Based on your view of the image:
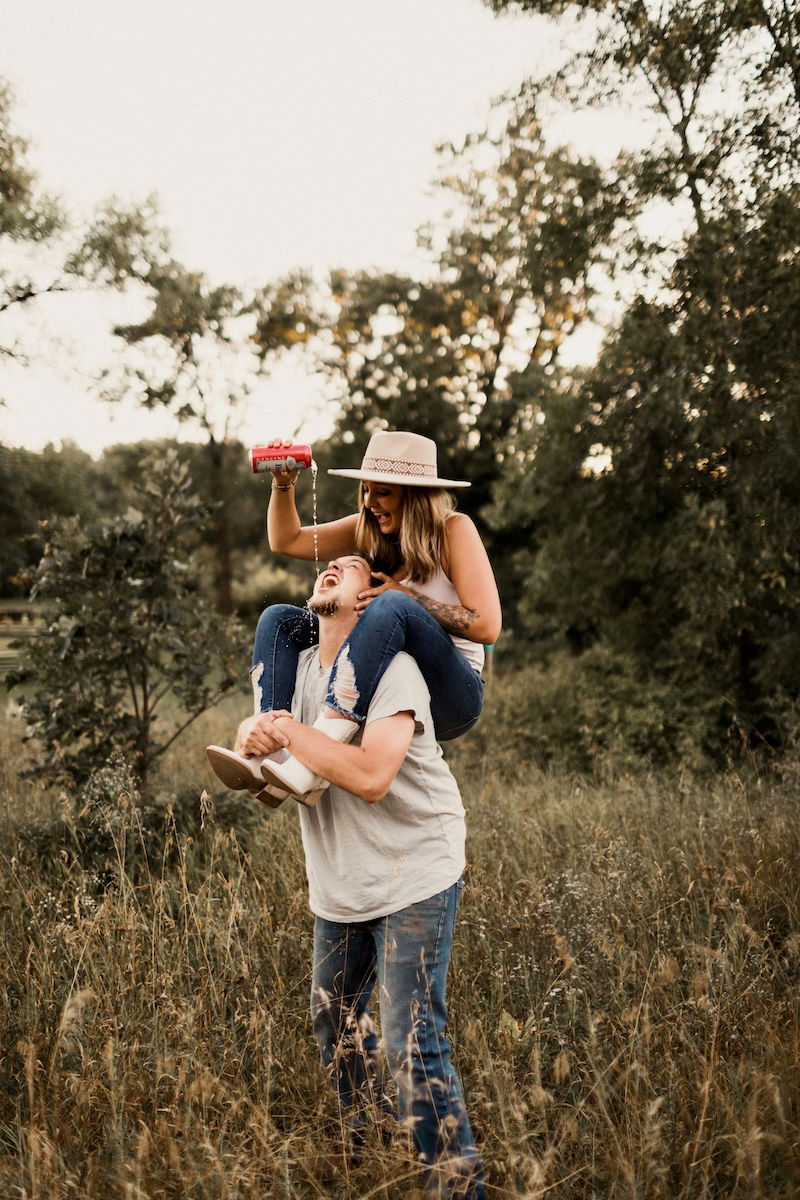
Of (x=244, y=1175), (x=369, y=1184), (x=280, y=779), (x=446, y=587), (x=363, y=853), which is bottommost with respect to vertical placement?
(x=369, y=1184)

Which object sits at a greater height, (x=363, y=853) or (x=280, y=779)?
(x=280, y=779)

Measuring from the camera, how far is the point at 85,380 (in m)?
15.3

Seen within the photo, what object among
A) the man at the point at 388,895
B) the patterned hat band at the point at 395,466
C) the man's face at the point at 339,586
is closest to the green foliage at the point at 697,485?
the patterned hat band at the point at 395,466

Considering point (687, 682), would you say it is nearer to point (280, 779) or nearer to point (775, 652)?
point (775, 652)

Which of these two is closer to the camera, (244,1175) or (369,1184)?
(244,1175)

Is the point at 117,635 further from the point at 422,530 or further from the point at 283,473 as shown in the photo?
the point at 422,530

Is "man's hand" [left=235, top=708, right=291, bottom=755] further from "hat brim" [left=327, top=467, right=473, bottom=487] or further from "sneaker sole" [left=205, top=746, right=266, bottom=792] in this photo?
"hat brim" [left=327, top=467, right=473, bottom=487]

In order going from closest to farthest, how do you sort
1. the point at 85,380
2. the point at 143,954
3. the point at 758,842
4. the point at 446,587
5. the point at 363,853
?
the point at 363,853
the point at 446,587
the point at 143,954
the point at 758,842
the point at 85,380

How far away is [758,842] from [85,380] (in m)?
14.0

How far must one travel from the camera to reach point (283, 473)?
2805 millimetres

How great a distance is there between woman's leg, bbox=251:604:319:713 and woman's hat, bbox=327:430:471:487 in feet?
1.50

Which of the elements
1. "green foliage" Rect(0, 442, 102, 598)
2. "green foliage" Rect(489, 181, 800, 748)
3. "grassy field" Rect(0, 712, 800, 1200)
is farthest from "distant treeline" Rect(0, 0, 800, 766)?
"green foliage" Rect(0, 442, 102, 598)

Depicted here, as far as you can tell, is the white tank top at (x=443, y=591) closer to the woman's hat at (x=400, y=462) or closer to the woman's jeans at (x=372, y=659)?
the woman's jeans at (x=372, y=659)

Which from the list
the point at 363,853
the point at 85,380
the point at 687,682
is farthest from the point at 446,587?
the point at 85,380
